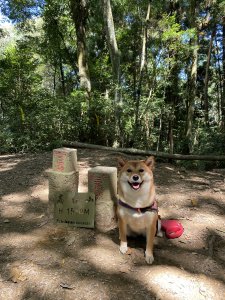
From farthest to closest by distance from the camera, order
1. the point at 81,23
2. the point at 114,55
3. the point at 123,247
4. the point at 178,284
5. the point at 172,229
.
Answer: the point at 81,23
the point at 114,55
the point at 172,229
the point at 123,247
the point at 178,284

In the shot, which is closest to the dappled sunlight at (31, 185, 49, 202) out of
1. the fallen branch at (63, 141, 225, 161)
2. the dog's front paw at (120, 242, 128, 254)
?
the dog's front paw at (120, 242, 128, 254)

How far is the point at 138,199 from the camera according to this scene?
3.35m

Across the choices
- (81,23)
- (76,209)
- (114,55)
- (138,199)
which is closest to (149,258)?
(138,199)

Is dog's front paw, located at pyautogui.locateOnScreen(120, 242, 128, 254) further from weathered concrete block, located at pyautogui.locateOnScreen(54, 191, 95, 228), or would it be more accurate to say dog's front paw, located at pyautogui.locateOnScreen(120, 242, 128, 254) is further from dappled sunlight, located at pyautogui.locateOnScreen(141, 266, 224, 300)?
weathered concrete block, located at pyautogui.locateOnScreen(54, 191, 95, 228)

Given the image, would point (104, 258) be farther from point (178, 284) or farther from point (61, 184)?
point (61, 184)

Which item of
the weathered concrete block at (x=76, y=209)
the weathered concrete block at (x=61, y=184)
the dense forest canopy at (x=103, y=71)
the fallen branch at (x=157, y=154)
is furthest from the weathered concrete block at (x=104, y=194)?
the dense forest canopy at (x=103, y=71)

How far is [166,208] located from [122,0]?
14.7m

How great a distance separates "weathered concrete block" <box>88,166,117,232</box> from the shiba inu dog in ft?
1.84

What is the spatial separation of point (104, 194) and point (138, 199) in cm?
84

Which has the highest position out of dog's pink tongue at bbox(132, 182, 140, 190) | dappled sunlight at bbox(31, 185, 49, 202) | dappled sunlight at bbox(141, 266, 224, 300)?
dog's pink tongue at bbox(132, 182, 140, 190)

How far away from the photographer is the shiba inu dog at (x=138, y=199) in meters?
3.28

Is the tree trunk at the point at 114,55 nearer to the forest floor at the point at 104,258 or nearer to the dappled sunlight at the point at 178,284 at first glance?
the forest floor at the point at 104,258

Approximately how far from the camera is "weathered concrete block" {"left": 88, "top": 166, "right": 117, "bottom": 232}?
4066mm

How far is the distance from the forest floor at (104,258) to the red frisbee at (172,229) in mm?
80
